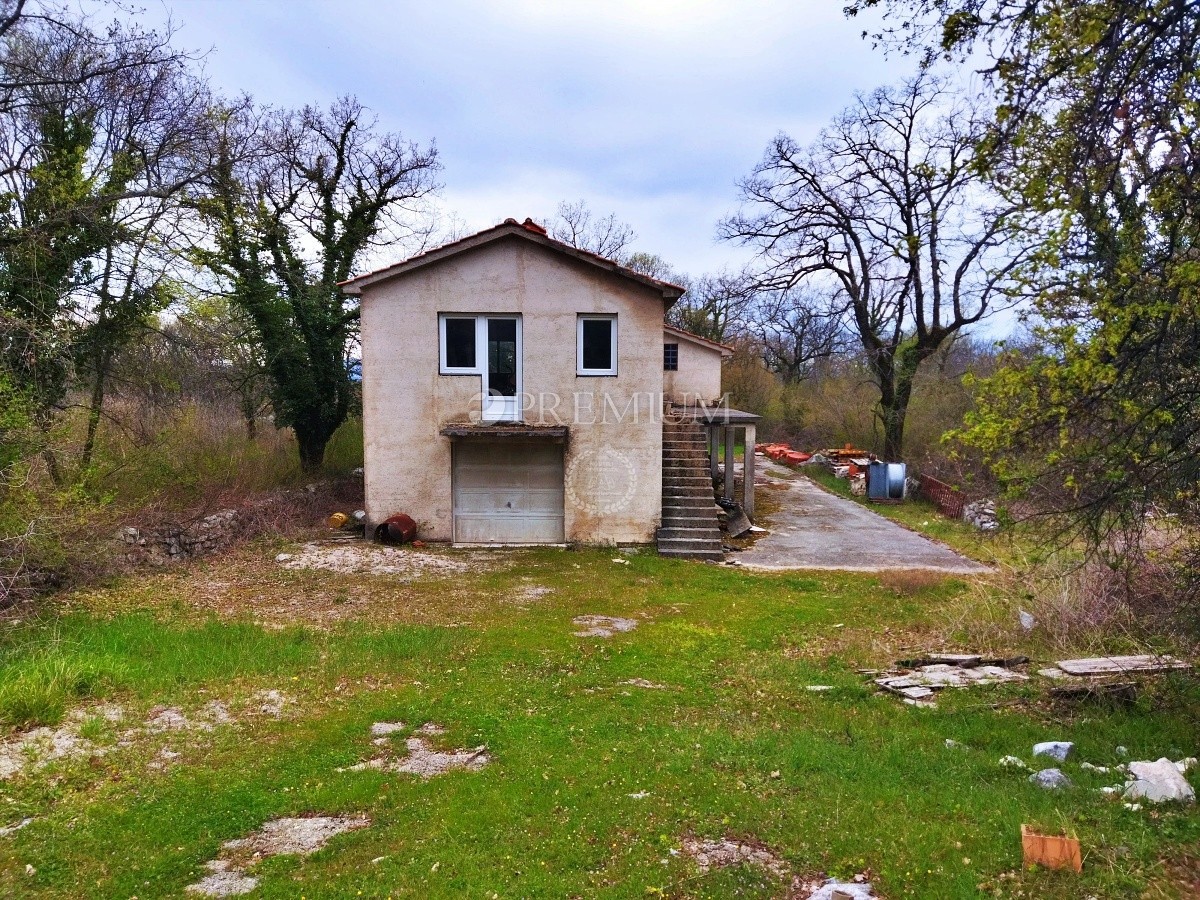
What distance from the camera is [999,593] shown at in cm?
1016

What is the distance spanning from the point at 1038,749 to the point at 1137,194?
4.31 meters

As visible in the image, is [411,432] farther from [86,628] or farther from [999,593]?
[999,593]

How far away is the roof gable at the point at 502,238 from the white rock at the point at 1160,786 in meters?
10.9

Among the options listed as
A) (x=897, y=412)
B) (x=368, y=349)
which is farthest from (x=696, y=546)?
(x=897, y=412)

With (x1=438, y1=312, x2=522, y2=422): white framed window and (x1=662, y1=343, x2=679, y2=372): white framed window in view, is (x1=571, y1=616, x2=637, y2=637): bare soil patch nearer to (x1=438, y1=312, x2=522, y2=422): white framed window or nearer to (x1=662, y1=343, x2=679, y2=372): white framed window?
(x1=438, y1=312, x2=522, y2=422): white framed window

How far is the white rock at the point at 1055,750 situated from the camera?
16.9ft

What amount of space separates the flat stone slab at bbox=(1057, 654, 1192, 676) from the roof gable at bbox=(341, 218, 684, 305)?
373 inches

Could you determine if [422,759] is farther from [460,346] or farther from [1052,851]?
[460,346]

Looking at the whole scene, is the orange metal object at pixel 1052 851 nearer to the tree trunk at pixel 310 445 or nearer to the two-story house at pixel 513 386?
the two-story house at pixel 513 386

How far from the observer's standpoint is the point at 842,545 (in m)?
15.5

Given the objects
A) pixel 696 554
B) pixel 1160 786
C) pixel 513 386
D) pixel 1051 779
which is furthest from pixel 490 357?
pixel 1160 786

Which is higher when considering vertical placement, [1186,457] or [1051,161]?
[1051,161]

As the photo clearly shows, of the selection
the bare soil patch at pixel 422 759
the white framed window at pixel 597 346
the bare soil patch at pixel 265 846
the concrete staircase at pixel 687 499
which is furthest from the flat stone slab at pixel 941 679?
the white framed window at pixel 597 346

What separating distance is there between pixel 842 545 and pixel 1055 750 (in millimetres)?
10464
